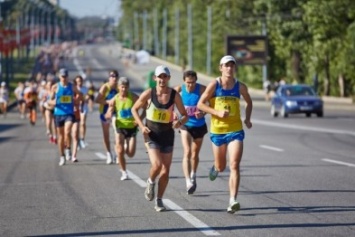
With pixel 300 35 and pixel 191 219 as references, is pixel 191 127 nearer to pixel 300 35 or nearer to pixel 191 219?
pixel 191 219

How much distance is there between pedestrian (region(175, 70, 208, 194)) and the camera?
642 inches

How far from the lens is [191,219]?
13.0 metres

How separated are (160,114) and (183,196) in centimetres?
203

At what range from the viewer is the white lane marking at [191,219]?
1189 centimetres

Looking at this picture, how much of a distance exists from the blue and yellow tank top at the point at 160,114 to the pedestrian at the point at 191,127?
219 centimetres

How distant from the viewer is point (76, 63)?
156m

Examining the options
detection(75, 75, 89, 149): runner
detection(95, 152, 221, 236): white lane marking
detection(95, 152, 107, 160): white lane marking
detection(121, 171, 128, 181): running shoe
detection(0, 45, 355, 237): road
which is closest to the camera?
detection(95, 152, 221, 236): white lane marking

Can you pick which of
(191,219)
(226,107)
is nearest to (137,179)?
(226,107)

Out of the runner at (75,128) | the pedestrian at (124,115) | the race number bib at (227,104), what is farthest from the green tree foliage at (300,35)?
Result: the race number bib at (227,104)

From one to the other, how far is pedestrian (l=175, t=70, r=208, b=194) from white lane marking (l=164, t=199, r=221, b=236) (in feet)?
4.17

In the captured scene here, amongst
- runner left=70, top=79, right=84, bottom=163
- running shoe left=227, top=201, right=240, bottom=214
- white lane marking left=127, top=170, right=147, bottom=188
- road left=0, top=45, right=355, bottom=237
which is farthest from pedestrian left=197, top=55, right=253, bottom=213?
runner left=70, top=79, right=84, bottom=163

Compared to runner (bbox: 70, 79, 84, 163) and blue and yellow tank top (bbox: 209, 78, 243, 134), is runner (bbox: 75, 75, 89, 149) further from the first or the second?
blue and yellow tank top (bbox: 209, 78, 243, 134)

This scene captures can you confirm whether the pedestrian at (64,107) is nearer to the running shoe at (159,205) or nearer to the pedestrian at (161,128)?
the pedestrian at (161,128)

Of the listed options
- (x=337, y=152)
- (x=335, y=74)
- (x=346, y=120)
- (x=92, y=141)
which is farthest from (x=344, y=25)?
(x=337, y=152)
